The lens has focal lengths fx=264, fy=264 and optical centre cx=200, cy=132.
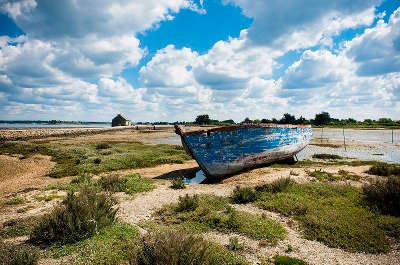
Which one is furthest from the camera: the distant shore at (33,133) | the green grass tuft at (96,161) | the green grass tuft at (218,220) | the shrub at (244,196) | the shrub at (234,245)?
the distant shore at (33,133)

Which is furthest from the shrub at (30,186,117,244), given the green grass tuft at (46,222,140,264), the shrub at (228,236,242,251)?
the shrub at (228,236,242,251)

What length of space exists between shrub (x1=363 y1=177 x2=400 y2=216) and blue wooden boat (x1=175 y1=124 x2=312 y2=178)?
7745 mm

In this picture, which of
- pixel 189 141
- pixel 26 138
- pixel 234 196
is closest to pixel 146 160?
pixel 189 141

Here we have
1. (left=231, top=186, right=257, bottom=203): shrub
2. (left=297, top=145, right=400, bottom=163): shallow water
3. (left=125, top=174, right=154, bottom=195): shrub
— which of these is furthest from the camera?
(left=297, top=145, right=400, bottom=163): shallow water

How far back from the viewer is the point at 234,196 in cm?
1194

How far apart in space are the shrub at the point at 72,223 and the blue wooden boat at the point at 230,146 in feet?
28.9

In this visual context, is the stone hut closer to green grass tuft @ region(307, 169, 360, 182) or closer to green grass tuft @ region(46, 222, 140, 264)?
green grass tuft @ region(307, 169, 360, 182)

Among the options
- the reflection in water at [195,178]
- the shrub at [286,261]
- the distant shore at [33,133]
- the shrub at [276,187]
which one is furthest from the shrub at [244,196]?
the distant shore at [33,133]

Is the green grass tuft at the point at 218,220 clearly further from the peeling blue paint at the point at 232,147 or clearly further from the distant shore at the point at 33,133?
the distant shore at the point at 33,133

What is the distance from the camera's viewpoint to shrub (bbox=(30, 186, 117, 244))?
766 cm

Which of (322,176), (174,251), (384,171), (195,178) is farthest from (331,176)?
(174,251)

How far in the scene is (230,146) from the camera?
1708cm

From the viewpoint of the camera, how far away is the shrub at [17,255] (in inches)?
228

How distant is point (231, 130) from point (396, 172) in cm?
1059
